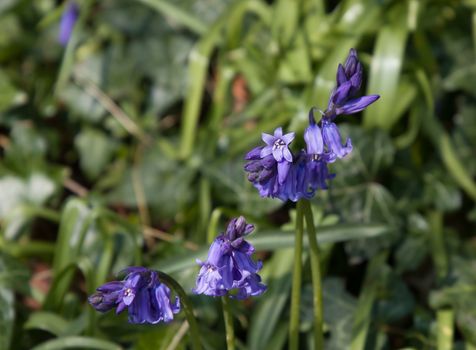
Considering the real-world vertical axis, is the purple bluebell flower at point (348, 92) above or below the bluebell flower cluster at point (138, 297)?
above

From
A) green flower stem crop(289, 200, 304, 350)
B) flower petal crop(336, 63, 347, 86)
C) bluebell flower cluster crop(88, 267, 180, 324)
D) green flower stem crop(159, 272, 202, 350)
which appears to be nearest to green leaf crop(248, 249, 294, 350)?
green flower stem crop(289, 200, 304, 350)

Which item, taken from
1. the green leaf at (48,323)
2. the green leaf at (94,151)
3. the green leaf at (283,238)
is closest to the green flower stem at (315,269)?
the green leaf at (283,238)

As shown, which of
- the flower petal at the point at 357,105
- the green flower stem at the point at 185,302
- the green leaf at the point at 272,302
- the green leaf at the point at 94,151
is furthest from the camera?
the green leaf at the point at 94,151

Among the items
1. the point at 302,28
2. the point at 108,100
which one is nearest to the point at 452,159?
the point at 302,28

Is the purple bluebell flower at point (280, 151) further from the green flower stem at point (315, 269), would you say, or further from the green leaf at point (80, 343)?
the green leaf at point (80, 343)

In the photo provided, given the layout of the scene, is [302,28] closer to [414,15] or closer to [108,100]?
[414,15]
